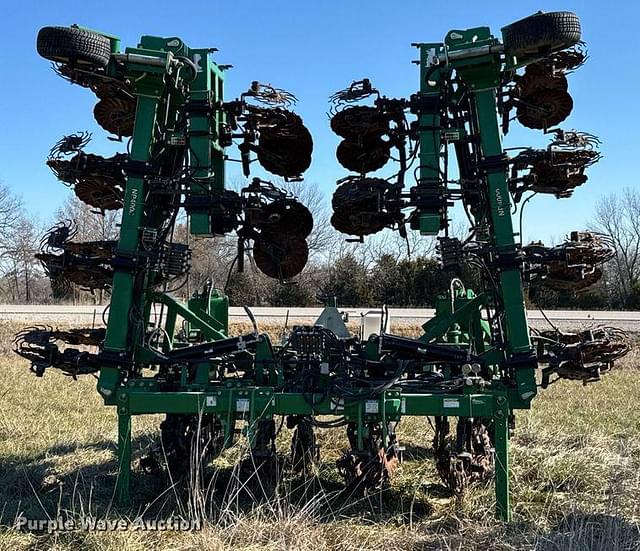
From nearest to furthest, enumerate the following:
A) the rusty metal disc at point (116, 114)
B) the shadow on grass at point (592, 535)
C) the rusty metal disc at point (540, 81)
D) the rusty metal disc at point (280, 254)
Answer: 1. the shadow on grass at point (592, 535)
2. the rusty metal disc at point (540, 81)
3. the rusty metal disc at point (116, 114)
4. the rusty metal disc at point (280, 254)

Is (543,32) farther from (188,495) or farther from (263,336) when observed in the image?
(188,495)

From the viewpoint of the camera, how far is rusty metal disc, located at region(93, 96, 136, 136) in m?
6.79

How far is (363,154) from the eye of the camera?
7070 millimetres

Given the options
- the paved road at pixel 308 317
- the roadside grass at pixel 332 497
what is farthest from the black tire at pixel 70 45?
the paved road at pixel 308 317

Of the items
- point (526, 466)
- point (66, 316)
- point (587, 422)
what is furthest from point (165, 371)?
point (66, 316)

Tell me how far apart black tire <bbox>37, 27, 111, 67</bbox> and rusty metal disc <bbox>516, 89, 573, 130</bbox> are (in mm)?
3632

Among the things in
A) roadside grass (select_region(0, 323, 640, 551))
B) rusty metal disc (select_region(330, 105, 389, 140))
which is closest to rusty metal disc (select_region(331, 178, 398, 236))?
rusty metal disc (select_region(330, 105, 389, 140))

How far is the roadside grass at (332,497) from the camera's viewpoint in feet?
15.4

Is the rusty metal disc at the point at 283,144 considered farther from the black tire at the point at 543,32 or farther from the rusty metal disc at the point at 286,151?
the black tire at the point at 543,32

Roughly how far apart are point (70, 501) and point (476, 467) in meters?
3.31

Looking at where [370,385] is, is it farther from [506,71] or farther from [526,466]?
[506,71]

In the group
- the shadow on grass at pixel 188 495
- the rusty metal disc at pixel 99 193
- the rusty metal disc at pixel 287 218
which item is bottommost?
the shadow on grass at pixel 188 495

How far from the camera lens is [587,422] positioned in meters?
9.05

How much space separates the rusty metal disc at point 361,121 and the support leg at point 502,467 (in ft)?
9.73
